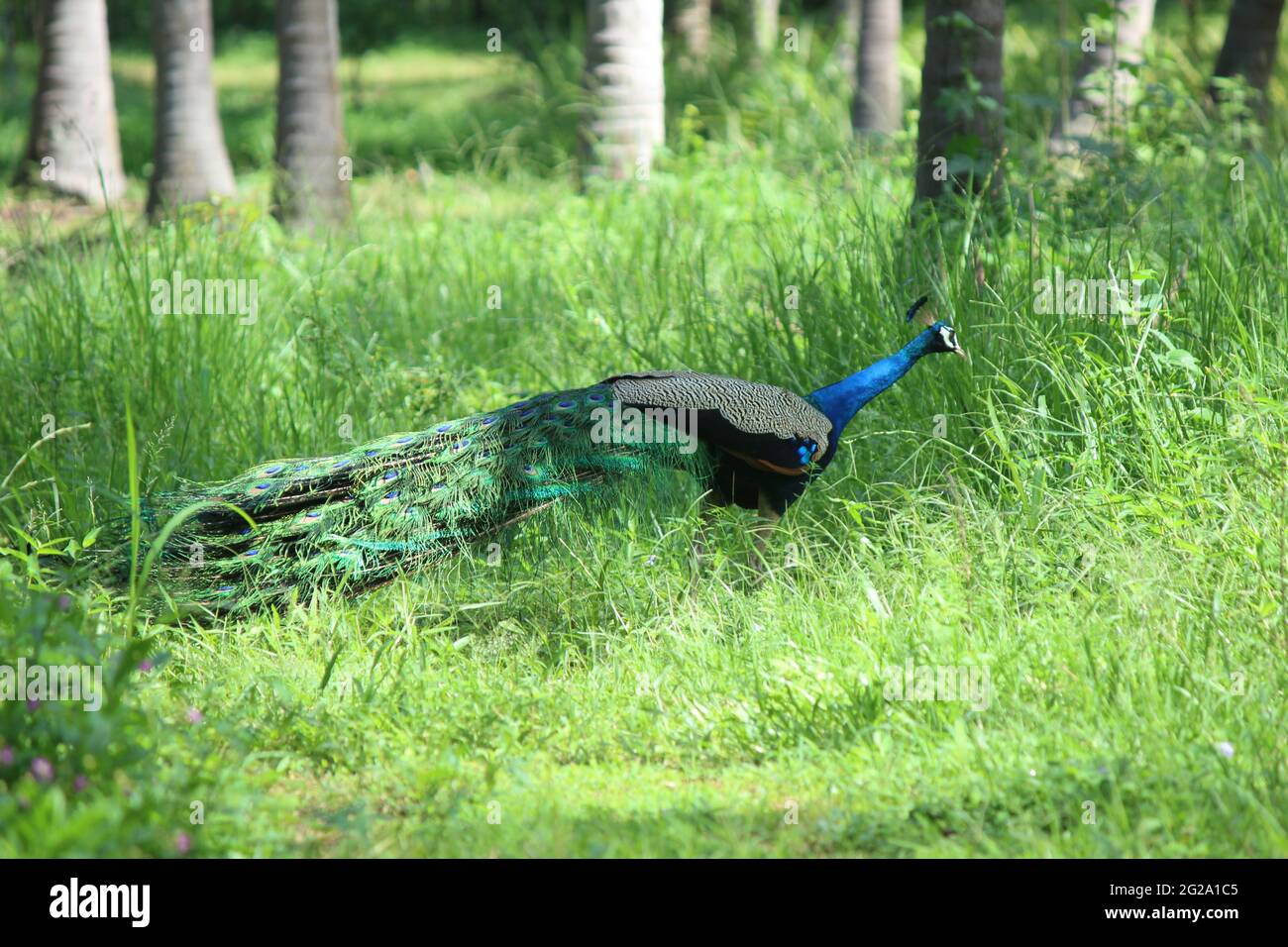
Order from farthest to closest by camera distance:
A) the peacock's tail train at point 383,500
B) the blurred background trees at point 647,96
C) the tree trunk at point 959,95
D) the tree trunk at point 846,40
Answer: the tree trunk at point 846,40 → the blurred background trees at point 647,96 → the tree trunk at point 959,95 → the peacock's tail train at point 383,500

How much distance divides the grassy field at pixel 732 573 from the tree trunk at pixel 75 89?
473cm

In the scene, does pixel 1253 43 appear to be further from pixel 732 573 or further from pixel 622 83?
pixel 732 573

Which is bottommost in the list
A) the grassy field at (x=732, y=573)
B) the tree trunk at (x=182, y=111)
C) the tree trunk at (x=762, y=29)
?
the grassy field at (x=732, y=573)

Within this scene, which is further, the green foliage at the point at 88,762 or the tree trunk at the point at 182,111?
the tree trunk at the point at 182,111

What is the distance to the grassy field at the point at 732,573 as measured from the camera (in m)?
3.22

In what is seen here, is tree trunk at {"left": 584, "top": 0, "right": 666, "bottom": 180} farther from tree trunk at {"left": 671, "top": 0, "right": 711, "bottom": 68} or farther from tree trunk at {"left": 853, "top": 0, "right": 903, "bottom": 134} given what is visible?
tree trunk at {"left": 671, "top": 0, "right": 711, "bottom": 68}

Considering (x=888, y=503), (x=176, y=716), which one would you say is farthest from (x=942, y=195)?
(x=176, y=716)

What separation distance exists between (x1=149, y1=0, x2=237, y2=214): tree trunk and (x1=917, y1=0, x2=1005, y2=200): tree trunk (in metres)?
6.43

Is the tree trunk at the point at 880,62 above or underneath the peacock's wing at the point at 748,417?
above

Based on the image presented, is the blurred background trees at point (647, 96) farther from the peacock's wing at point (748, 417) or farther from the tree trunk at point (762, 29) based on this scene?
the peacock's wing at point (748, 417)

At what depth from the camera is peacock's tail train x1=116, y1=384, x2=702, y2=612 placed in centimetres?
454

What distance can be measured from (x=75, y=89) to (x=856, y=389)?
997 cm

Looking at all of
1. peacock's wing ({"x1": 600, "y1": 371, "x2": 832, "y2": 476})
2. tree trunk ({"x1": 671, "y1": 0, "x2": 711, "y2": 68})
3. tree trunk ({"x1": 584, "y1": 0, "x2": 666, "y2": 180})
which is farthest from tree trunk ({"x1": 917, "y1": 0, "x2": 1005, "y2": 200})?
tree trunk ({"x1": 671, "y1": 0, "x2": 711, "y2": 68})

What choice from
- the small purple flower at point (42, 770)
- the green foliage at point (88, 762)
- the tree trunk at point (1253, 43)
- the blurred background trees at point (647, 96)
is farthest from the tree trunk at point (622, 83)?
the small purple flower at point (42, 770)
